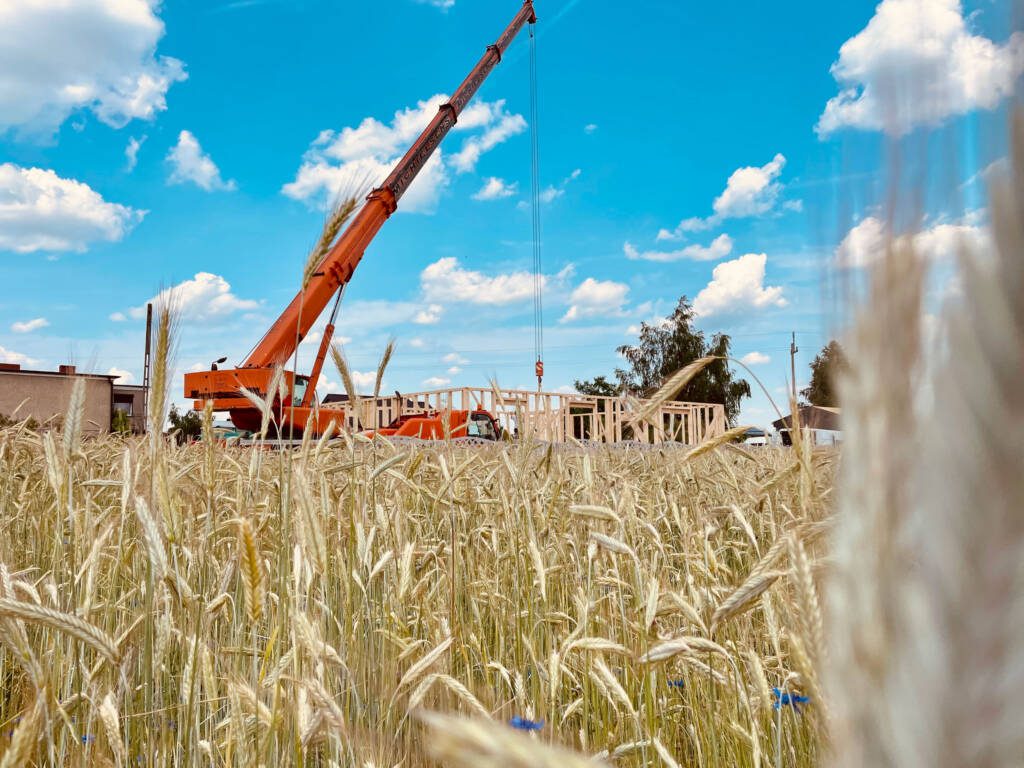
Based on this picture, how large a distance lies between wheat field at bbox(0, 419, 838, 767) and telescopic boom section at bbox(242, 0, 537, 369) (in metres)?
11.0

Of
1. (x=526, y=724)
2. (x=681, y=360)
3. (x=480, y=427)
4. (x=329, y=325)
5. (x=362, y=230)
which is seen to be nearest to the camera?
(x=526, y=724)

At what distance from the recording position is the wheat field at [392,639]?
→ 3.82 feet

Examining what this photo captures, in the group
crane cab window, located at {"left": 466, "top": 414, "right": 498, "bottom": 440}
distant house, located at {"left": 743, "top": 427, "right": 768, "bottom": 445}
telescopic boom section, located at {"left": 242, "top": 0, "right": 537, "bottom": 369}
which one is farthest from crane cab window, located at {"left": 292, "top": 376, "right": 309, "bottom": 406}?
distant house, located at {"left": 743, "top": 427, "right": 768, "bottom": 445}

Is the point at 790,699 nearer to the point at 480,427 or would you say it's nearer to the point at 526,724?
the point at 526,724

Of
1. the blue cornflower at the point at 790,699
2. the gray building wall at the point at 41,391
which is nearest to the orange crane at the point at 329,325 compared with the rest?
the blue cornflower at the point at 790,699

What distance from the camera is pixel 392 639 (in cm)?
179

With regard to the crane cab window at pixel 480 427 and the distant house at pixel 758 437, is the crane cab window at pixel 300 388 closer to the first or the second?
the crane cab window at pixel 480 427

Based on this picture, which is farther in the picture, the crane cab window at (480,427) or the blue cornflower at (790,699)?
the crane cab window at (480,427)

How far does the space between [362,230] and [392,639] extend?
51.6 feet

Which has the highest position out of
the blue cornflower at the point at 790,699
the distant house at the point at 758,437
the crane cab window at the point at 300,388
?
the crane cab window at the point at 300,388

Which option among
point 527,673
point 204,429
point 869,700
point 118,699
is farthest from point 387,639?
point 869,700

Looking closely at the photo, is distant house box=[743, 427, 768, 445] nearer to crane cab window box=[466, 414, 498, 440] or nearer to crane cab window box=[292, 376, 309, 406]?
crane cab window box=[466, 414, 498, 440]

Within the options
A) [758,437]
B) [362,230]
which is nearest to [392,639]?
[758,437]

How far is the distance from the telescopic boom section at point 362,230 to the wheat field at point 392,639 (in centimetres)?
1102
